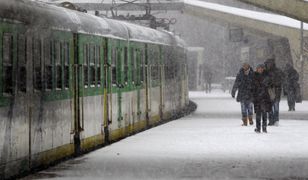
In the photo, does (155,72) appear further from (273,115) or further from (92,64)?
(92,64)

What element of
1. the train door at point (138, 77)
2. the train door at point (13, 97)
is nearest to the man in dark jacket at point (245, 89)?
the train door at point (138, 77)

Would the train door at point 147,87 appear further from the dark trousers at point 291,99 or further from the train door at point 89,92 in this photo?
the dark trousers at point 291,99

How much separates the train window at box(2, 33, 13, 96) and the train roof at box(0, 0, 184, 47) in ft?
0.99

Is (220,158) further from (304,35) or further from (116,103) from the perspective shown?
(304,35)

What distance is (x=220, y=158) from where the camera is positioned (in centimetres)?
1747

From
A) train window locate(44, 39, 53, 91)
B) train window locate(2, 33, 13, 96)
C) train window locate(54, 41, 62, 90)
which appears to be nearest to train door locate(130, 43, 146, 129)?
train window locate(54, 41, 62, 90)

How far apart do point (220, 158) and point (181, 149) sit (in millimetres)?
2028

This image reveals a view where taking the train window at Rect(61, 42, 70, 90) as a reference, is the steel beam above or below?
above

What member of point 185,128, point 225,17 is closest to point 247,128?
point 185,128

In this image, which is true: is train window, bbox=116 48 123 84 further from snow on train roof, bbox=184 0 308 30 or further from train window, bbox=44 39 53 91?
snow on train roof, bbox=184 0 308 30

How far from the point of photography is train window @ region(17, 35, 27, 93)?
1436 cm

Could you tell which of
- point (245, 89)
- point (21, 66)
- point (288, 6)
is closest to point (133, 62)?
point (245, 89)

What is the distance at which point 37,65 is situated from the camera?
50.5 feet

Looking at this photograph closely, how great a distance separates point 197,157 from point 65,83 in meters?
2.55
